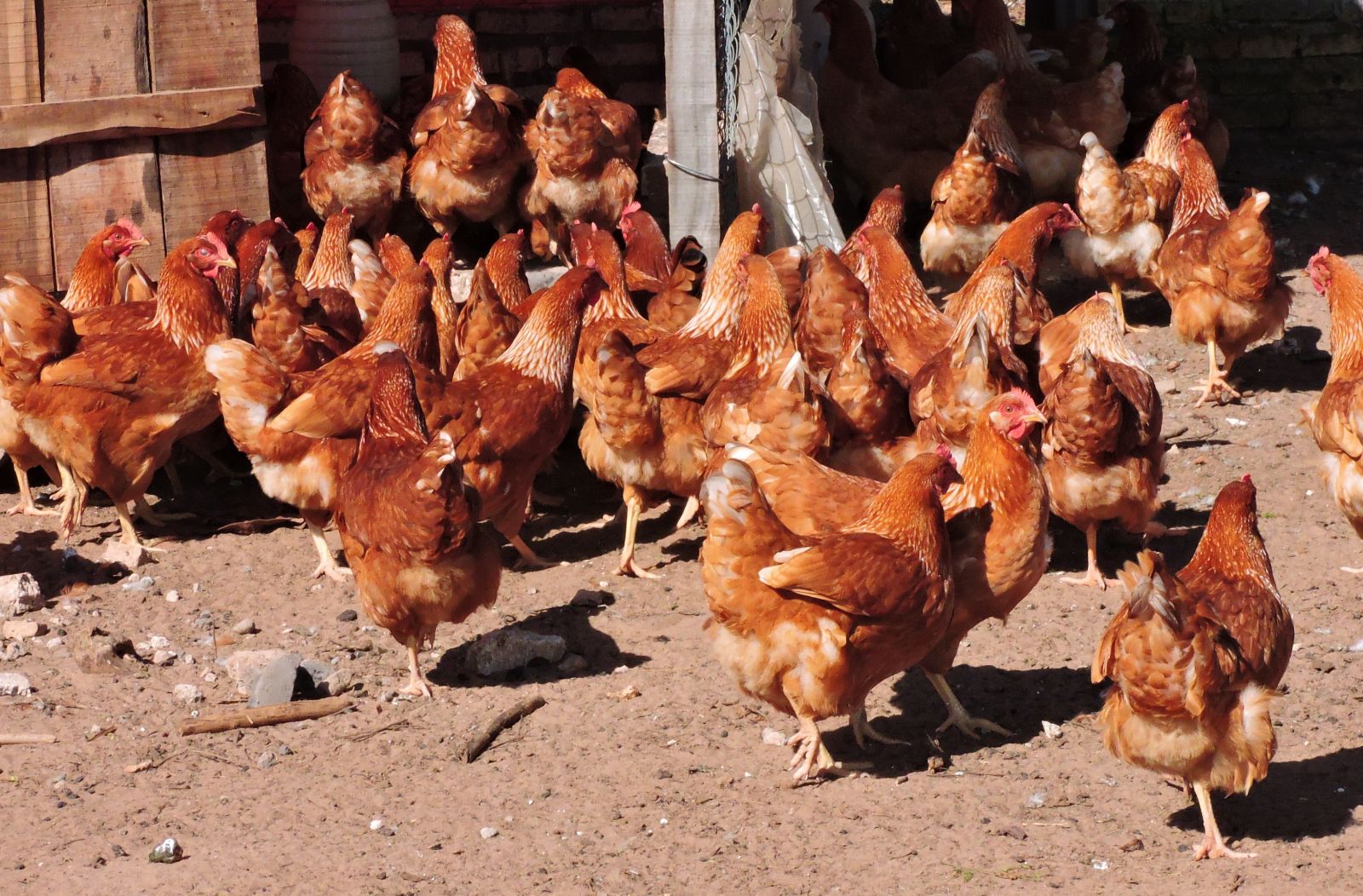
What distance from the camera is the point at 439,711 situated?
5105mm

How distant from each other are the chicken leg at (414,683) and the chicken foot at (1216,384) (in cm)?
451

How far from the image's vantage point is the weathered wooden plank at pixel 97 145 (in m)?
6.78

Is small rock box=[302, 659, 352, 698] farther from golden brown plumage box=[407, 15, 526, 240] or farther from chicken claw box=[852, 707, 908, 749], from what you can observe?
golden brown plumage box=[407, 15, 526, 240]

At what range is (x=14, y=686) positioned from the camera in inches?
205

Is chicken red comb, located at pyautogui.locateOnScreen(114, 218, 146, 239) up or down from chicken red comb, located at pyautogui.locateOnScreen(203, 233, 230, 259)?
up

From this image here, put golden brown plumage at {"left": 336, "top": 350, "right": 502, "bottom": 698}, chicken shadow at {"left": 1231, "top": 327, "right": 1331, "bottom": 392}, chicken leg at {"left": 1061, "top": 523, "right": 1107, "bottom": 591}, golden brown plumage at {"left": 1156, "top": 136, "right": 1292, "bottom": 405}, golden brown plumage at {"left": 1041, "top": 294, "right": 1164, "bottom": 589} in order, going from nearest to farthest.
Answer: golden brown plumage at {"left": 336, "top": 350, "right": 502, "bottom": 698}
golden brown plumage at {"left": 1041, "top": 294, "right": 1164, "bottom": 589}
chicken leg at {"left": 1061, "top": 523, "right": 1107, "bottom": 591}
golden brown plumage at {"left": 1156, "top": 136, "right": 1292, "bottom": 405}
chicken shadow at {"left": 1231, "top": 327, "right": 1331, "bottom": 392}

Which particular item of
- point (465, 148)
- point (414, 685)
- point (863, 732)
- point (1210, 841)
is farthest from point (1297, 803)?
point (465, 148)

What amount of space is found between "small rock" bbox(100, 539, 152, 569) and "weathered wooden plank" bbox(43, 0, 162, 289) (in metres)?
1.57

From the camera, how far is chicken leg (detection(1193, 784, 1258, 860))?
403 centimetres

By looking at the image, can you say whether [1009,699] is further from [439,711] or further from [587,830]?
[439,711]

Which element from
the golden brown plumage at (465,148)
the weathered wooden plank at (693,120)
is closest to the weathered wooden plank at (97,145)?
the golden brown plumage at (465,148)

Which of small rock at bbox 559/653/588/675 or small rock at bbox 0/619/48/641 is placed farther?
small rock at bbox 0/619/48/641

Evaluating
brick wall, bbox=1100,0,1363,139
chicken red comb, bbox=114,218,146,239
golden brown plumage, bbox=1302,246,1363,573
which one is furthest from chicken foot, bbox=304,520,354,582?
brick wall, bbox=1100,0,1363,139

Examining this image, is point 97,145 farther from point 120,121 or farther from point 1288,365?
point 1288,365
